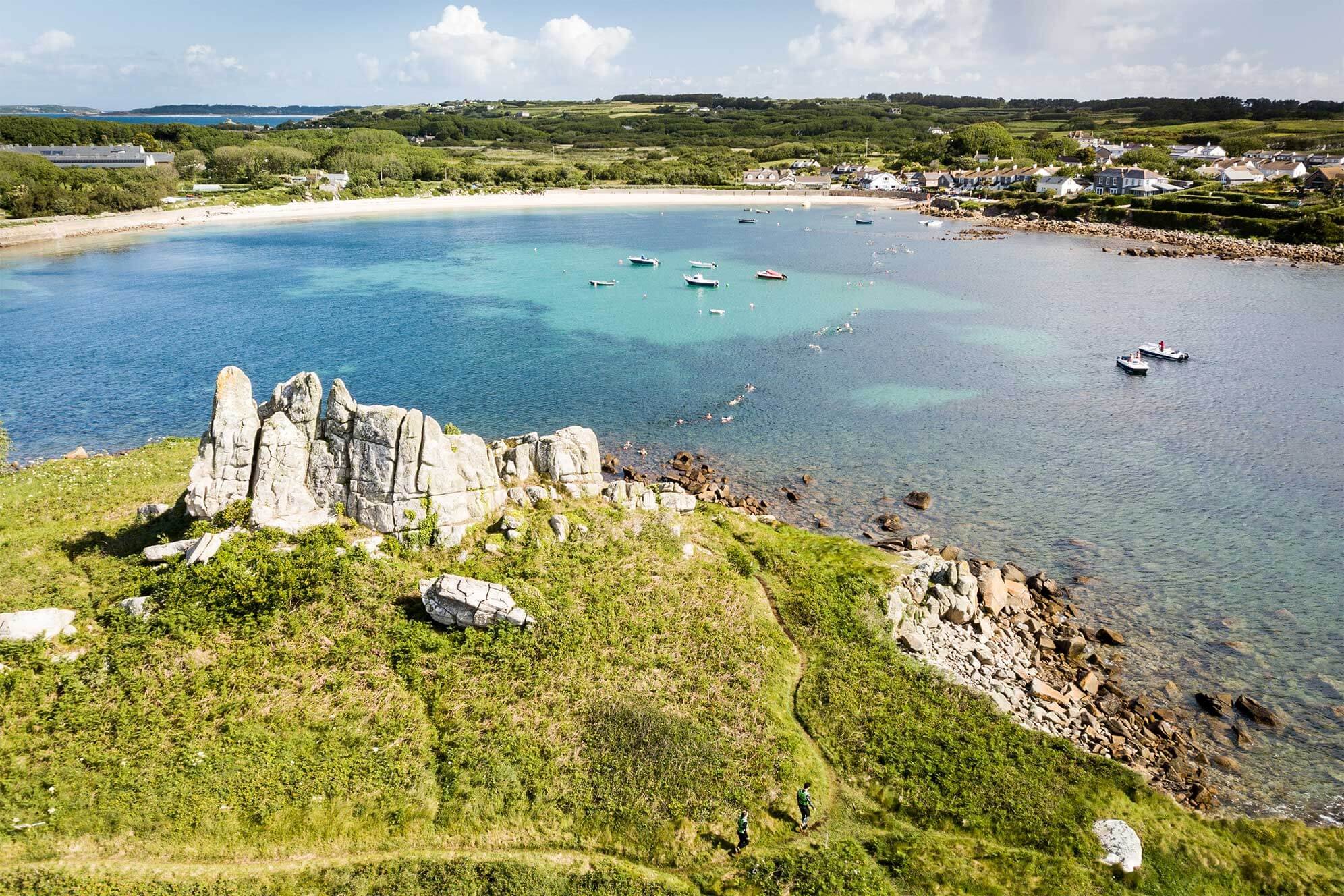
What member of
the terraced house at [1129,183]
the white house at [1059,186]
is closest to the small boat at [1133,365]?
the terraced house at [1129,183]

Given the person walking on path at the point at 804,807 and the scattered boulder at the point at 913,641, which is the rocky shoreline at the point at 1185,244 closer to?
the scattered boulder at the point at 913,641

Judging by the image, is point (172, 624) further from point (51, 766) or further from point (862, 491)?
point (862, 491)

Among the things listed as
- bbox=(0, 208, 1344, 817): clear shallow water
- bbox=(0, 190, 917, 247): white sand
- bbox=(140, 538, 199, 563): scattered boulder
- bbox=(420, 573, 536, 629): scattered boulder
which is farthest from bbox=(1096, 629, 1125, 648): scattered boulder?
bbox=(0, 190, 917, 247): white sand

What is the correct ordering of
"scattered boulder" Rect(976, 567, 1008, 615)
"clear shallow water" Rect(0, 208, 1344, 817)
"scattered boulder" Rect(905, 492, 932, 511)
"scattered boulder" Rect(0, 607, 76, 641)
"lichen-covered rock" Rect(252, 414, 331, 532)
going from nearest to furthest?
1. "scattered boulder" Rect(0, 607, 76, 641)
2. "lichen-covered rock" Rect(252, 414, 331, 532)
3. "scattered boulder" Rect(976, 567, 1008, 615)
4. "clear shallow water" Rect(0, 208, 1344, 817)
5. "scattered boulder" Rect(905, 492, 932, 511)

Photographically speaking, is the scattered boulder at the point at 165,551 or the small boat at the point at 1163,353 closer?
the scattered boulder at the point at 165,551

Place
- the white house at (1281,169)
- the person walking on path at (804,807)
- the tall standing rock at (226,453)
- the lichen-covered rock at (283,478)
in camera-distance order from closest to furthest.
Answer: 1. the person walking on path at (804,807)
2. the tall standing rock at (226,453)
3. the lichen-covered rock at (283,478)
4. the white house at (1281,169)

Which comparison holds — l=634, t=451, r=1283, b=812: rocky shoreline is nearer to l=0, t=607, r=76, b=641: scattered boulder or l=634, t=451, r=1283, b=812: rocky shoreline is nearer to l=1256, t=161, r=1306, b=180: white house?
l=0, t=607, r=76, b=641: scattered boulder
